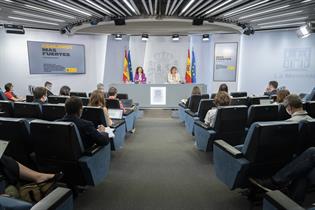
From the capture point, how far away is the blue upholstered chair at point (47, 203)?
1321 millimetres

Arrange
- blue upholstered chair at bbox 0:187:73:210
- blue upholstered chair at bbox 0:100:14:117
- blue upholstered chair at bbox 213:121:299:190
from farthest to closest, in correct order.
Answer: blue upholstered chair at bbox 0:100:14:117, blue upholstered chair at bbox 213:121:299:190, blue upholstered chair at bbox 0:187:73:210

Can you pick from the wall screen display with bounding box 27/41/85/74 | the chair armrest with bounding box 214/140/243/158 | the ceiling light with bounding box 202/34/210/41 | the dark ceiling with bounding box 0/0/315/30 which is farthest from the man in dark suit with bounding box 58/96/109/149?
the ceiling light with bounding box 202/34/210/41

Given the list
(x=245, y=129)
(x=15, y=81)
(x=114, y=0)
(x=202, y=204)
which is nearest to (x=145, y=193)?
(x=202, y=204)

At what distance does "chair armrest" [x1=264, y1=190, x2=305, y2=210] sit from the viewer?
137cm

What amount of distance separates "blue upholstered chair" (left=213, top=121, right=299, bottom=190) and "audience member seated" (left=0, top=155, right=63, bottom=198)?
1714mm

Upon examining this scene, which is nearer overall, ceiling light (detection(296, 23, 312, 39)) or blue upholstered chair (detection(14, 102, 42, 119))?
blue upholstered chair (detection(14, 102, 42, 119))

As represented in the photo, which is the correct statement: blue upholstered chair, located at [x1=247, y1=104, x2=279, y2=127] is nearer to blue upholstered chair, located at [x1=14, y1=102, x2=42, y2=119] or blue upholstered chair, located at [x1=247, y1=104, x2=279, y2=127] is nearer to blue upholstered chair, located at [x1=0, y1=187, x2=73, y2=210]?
blue upholstered chair, located at [x1=0, y1=187, x2=73, y2=210]

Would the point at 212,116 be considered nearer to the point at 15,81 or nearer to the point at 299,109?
the point at 299,109

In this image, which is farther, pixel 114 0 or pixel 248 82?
pixel 248 82

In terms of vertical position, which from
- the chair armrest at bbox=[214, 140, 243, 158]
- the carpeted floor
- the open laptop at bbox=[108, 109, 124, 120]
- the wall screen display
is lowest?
the carpeted floor

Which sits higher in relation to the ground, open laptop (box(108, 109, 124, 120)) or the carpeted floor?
open laptop (box(108, 109, 124, 120))

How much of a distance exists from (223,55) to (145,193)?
782 centimetres

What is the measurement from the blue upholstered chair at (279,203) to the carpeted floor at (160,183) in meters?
1.01

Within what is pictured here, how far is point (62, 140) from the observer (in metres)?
2.17
